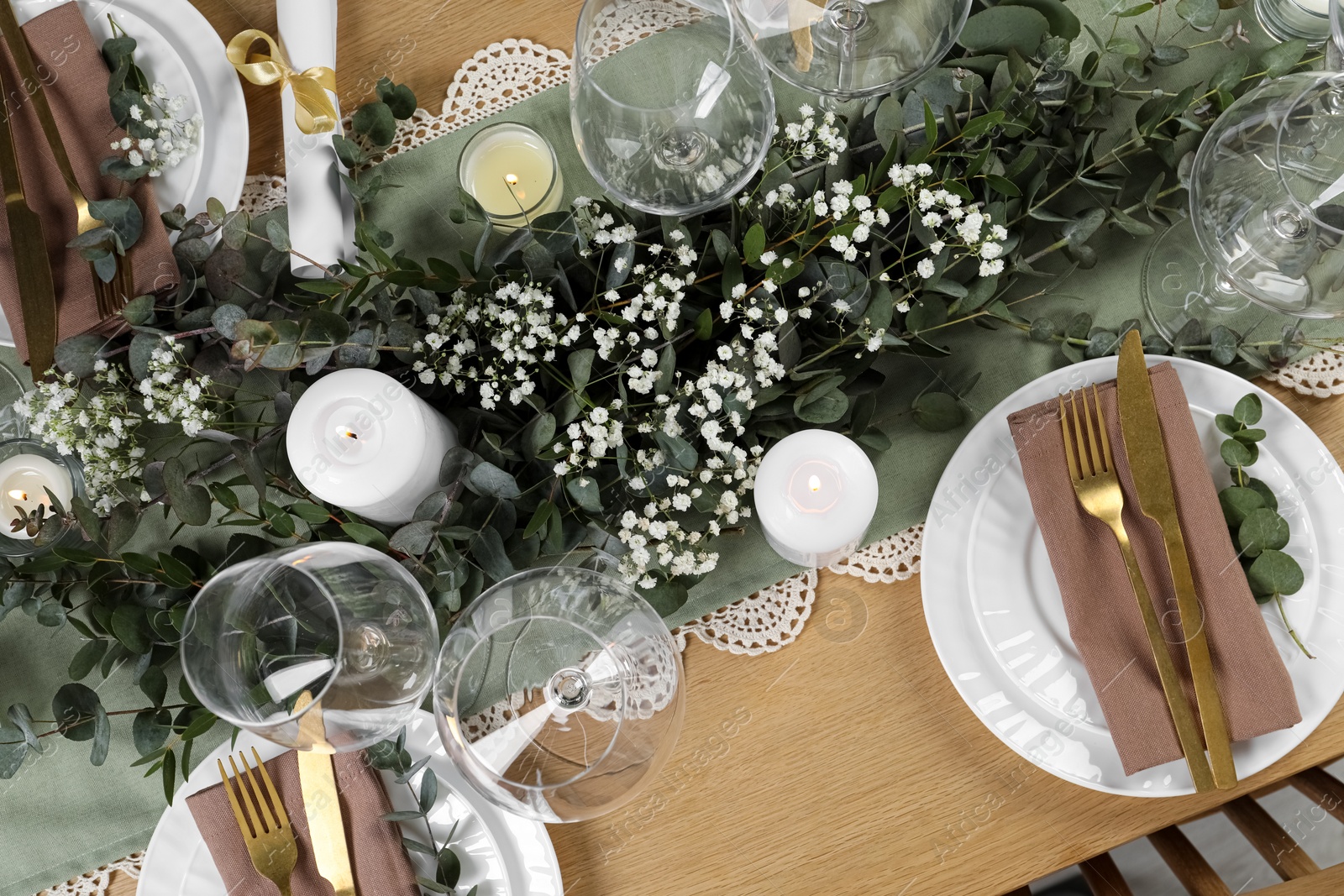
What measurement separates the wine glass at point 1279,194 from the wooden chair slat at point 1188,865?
520mm

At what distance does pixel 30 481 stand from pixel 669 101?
73 cm

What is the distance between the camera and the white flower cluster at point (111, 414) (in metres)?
0.73

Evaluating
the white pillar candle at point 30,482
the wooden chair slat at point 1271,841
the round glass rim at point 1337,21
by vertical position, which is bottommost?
the wooden chair slat at point 1271,841

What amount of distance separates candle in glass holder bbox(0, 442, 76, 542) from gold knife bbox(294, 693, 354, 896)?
1.19 ft

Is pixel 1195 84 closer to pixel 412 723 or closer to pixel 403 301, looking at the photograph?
pixel 403 301

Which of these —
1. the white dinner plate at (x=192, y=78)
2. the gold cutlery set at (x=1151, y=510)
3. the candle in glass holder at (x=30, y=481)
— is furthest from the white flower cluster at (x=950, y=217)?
the candle in glass holder at (x=30, y=481)

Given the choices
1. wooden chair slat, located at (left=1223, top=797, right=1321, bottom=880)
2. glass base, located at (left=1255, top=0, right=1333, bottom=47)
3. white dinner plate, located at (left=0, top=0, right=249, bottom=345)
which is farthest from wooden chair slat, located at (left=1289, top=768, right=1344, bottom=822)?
white dinner plate, located at (left=0, top=0, right=249, bottom=345)

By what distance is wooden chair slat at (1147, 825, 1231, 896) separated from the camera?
83 cm

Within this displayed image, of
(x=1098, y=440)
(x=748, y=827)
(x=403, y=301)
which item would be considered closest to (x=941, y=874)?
(x=748, y=827)

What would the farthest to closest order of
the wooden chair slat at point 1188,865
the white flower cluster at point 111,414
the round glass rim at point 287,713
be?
the wooden chair slat at point 1188,865
the white flower cluster at point 111,414
the round glass rim at point 287,713

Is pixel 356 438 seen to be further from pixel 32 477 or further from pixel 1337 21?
pixel 1337 21

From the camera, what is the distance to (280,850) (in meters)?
0.78

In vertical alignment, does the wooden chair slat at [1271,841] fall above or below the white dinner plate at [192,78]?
below

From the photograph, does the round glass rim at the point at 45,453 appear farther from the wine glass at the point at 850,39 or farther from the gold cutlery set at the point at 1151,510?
the gold cutlery set at the point at 1151,510
